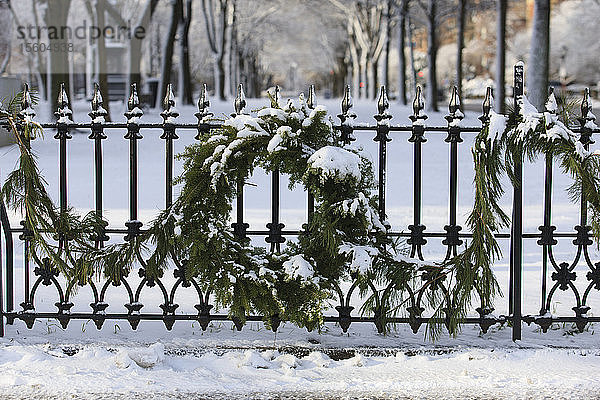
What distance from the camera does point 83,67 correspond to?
80.4 meters

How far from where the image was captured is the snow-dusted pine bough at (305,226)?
15.7ft

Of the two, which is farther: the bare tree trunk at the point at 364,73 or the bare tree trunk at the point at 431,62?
the bare tree trunk at the point at 364,73

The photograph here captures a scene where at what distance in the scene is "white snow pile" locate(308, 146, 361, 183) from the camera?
15.1ft

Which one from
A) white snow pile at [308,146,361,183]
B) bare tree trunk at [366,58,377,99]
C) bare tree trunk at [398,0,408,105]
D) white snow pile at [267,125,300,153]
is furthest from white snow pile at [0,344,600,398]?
bare tree trunk at [366,58,377,99]

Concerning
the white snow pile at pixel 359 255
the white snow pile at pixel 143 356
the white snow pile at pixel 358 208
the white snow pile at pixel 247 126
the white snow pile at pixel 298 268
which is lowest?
the white snow pile at pixel 143 356

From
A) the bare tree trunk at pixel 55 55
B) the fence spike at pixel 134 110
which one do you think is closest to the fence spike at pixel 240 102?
the fence spike at pixel 134 110

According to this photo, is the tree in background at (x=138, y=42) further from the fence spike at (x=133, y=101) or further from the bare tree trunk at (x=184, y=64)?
the fence spike at (x=133, y=101)

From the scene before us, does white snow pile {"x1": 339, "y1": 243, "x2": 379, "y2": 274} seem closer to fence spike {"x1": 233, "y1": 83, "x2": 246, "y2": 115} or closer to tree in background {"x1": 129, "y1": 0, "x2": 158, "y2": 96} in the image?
fence spike {"x1": 233, "y1": 83, "x2": 246, "y2": 115}

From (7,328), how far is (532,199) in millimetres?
7978

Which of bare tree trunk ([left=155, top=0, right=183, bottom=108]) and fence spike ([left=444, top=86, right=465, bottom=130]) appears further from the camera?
bare tree trunk ([left=155, top=0, right=183, bottom=108])

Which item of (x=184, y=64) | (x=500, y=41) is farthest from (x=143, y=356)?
(x=184, y=64)

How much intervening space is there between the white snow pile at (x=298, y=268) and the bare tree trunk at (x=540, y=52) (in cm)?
1501

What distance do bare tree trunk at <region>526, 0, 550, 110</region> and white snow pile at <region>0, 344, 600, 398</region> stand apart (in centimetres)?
1477

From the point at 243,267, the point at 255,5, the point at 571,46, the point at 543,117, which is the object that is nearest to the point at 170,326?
the point at 243,267
